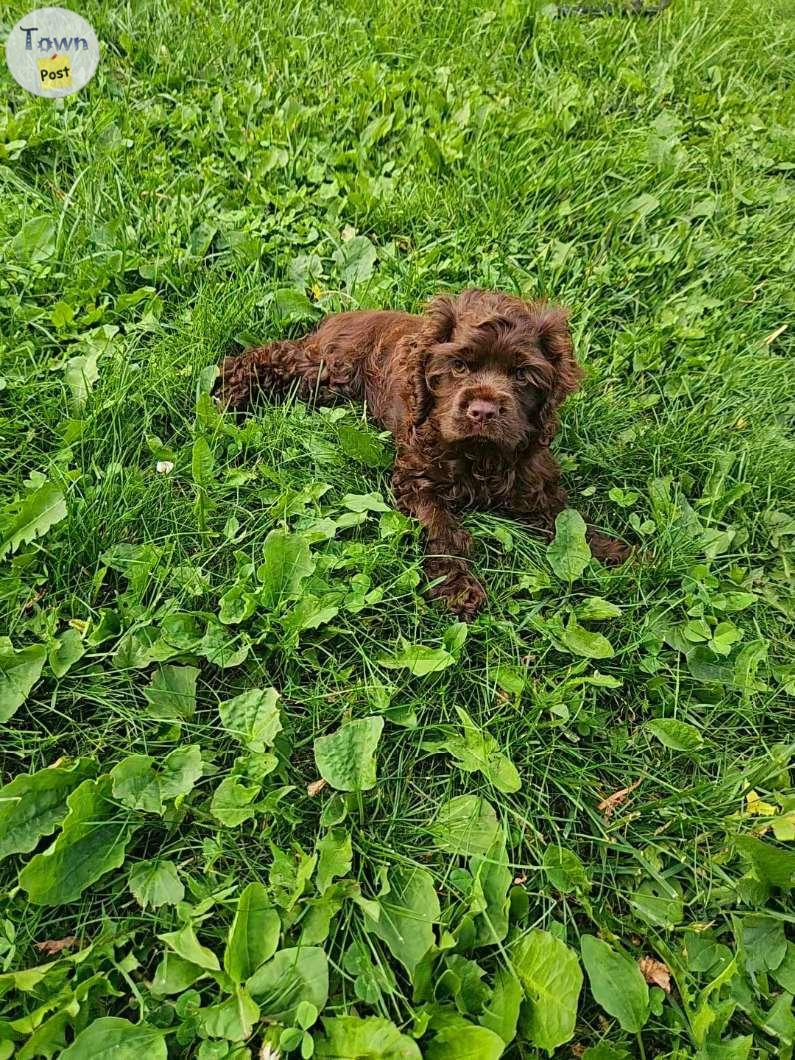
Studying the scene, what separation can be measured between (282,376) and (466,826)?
2002mm

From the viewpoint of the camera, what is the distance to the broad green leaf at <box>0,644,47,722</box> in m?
2.24

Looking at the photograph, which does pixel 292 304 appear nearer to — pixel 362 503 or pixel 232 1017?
pixel 362 503

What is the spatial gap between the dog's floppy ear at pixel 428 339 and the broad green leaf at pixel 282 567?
715 mm

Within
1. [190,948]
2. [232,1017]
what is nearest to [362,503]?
[190,948]

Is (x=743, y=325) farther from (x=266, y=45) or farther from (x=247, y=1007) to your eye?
(x=247, y=1007)

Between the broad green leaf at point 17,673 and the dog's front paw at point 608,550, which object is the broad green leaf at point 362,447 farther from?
the broad green leaf at point 17,673

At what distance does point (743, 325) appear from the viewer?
3.72 meters

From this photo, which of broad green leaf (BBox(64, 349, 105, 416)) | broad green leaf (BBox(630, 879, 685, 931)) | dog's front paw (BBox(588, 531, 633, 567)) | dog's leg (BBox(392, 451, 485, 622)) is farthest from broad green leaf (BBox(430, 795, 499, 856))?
broad green leaf (BBox(64, 349, 105, 416))

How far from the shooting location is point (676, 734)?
7.85ft

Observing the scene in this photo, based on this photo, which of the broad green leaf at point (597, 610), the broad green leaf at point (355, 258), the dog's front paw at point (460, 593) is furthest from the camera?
the broad green leaf at point (355, 258)

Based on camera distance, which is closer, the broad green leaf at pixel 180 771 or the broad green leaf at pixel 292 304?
the broad green leaf at pixel 180 771

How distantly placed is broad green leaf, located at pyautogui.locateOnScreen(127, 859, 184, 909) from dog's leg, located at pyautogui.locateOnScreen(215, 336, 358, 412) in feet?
6.12

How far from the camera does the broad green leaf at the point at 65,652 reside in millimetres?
2330

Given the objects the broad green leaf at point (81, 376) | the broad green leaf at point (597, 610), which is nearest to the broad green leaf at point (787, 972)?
the broad green leaf at point (597, 610)
